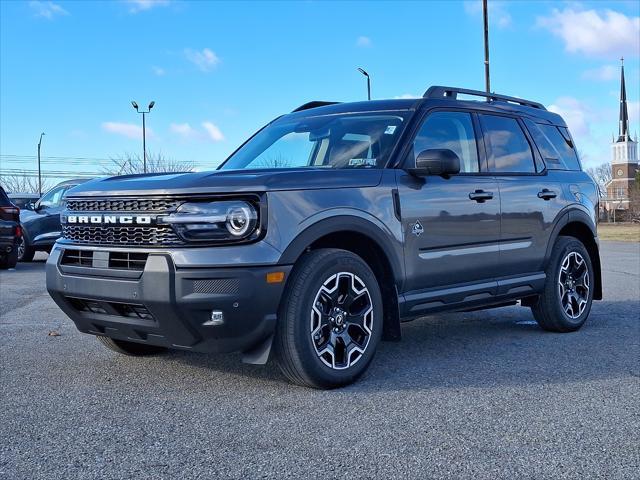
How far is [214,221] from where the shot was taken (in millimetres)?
4047

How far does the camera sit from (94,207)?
4.54 m

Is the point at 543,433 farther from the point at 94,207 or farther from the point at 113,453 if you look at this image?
the point at 94,207

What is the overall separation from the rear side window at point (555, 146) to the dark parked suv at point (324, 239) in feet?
0.92

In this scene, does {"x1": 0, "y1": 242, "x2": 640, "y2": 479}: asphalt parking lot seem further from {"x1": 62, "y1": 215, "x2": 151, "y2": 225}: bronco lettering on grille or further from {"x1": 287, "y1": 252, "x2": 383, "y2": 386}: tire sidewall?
{"x1": 62, "y1": 215, "x2": 151, "y2": 225}: bronco lettering on grille

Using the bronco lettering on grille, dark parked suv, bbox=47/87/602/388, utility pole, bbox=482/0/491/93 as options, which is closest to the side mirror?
dark parked suv, bbox=47/87/602/388

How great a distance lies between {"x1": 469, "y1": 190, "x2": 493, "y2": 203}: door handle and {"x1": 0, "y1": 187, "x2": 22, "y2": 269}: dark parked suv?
1033 cm

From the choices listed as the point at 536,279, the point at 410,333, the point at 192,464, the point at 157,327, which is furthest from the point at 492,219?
the point at 192,464

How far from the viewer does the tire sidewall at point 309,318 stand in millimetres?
4215

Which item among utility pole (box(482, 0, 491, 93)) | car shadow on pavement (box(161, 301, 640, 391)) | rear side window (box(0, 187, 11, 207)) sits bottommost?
car shadow on pavement (box(161, 301, 640, 391))

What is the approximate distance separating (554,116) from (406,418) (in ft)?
14.7

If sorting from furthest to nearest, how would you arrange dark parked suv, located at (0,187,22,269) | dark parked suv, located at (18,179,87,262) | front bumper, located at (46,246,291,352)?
dark parked suv, located at (18,179,87,262), dark parked suv, located at (0,187,22,269), front bumper, located at (46,246,291,352)

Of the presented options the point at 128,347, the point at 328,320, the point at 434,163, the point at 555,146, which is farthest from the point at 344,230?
the point at 555,146

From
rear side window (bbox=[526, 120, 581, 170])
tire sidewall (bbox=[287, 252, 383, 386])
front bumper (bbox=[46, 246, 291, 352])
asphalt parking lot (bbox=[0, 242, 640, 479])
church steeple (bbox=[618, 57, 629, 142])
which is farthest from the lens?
church steeple (bbox=[618, 57, 629, 142])

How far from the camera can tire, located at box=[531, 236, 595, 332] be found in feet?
21.1
